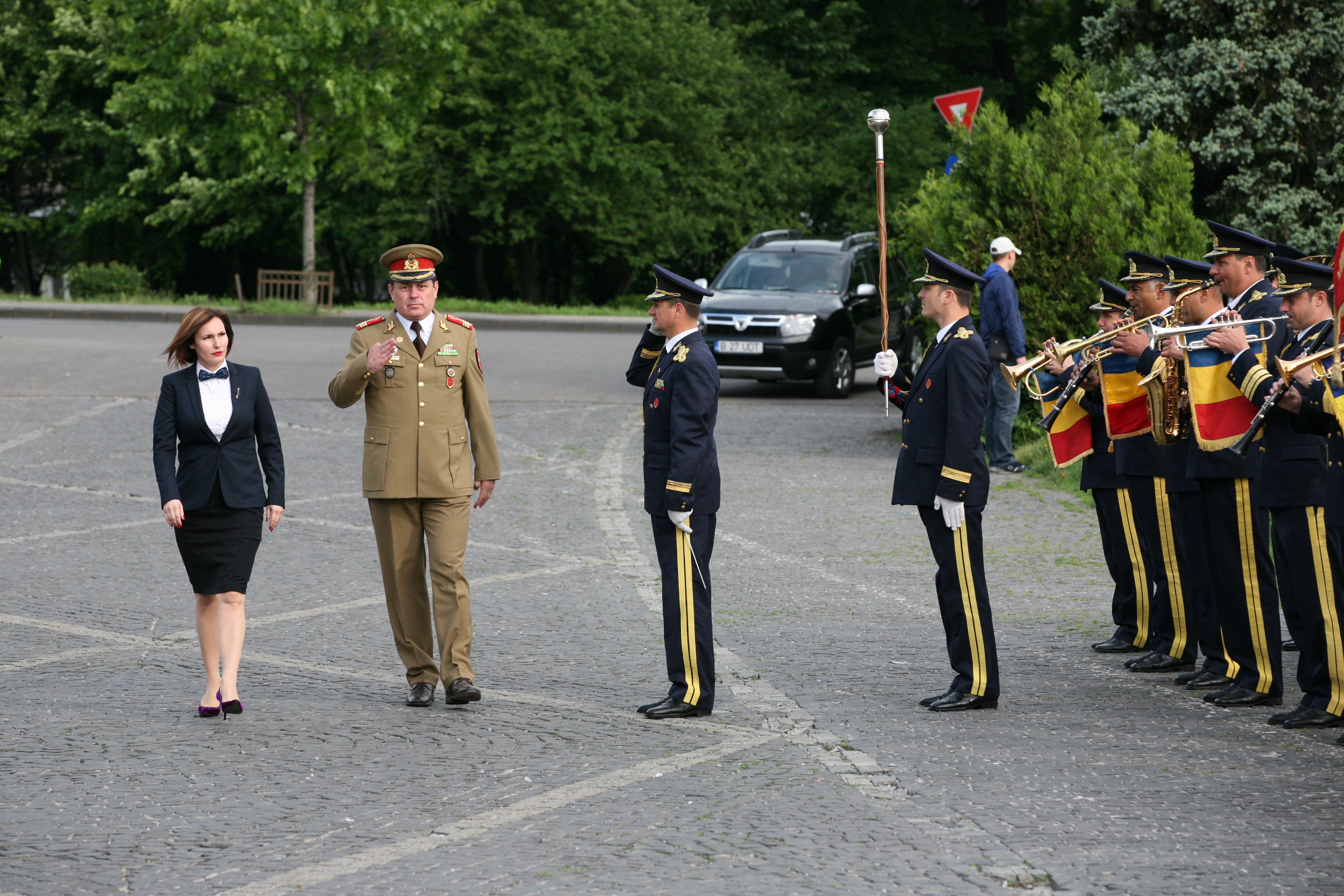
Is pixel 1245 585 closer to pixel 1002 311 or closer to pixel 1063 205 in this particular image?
pixel 1002 311

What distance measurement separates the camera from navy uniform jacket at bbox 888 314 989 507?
22.4ft

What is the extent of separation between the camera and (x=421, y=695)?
682 cm

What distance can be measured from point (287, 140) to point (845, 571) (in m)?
27.9

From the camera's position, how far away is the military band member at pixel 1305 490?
6430mm

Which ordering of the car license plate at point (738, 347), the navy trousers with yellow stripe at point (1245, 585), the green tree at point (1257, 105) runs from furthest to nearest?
the green tree at point (1257, 105) → the car license plate at point (738, 347) → the navy trousers with yellow stripe at point (1245, 585)

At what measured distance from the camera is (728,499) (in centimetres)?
1247

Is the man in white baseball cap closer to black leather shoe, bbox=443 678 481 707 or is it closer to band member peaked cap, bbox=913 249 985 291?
band member peaked cap, bbox=913 249 985 291

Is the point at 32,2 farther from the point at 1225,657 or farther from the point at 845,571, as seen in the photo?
the point at 1225,657

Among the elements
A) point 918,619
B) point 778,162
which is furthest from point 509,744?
point 778,162

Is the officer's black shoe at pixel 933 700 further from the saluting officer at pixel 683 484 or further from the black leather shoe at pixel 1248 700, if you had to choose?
the black leather shoe at pixel 1248 700

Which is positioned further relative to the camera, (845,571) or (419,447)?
(845,571)

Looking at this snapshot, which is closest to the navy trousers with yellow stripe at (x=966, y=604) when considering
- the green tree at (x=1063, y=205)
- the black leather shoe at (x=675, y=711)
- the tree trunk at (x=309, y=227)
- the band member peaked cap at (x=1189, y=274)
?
the black leather shoe at (x=675, y=711)

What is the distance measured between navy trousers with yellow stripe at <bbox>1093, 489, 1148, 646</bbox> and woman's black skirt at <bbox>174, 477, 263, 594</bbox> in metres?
4.21

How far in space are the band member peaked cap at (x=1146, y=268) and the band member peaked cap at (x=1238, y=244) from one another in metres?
0.64
